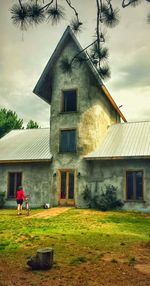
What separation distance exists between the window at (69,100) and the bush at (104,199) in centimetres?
598

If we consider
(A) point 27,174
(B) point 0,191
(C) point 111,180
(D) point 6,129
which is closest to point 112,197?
(C) point 111,180

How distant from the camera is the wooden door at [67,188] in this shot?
18719mm

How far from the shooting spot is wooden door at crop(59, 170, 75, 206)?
18719mm

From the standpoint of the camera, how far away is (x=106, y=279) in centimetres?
543

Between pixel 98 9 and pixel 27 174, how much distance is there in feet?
50.6

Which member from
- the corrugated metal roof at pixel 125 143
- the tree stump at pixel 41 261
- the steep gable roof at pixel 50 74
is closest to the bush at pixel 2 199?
the corrugated metal roof at pixel 125 143

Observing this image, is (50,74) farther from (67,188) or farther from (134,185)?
(134,185)

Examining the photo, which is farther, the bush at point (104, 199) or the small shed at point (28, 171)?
the small shed at point (28, 171)

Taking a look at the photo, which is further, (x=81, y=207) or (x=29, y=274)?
(x=81, y=207)

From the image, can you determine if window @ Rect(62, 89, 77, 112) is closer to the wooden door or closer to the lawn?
the wooden door

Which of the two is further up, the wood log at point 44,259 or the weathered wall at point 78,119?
the weathered wall at point 78,119

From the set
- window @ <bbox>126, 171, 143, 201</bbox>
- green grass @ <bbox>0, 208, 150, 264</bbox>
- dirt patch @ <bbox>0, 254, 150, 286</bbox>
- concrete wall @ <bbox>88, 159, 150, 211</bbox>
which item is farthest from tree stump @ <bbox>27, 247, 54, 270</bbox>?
window @ <bbox>126, 171, 143, 201</bbox>

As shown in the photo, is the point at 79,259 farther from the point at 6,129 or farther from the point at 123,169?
the point at 6,129

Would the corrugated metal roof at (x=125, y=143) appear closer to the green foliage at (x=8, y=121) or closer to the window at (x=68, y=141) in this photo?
the window at (x=68, y=141)
